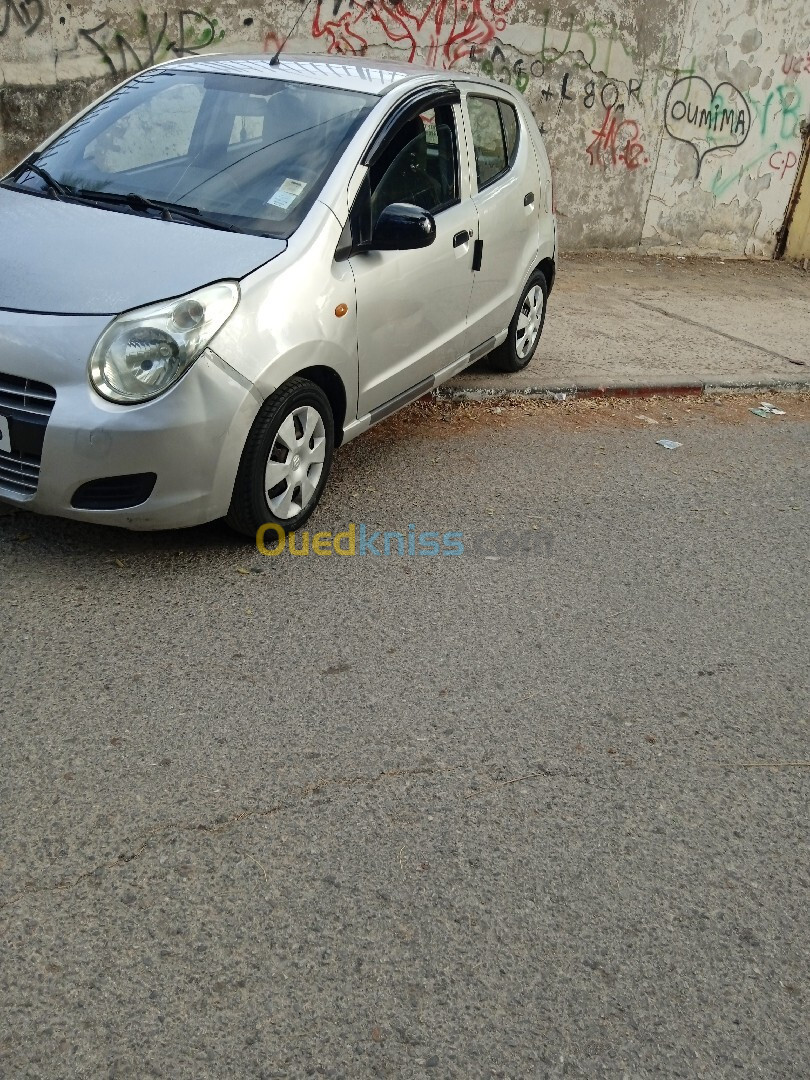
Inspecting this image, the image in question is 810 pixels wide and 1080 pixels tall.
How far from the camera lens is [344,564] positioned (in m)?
4.39

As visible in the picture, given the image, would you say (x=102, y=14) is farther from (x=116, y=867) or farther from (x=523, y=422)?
(x=116, y=867)

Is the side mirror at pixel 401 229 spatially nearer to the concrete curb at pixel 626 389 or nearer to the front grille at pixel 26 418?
the front grille at pixel 26 418

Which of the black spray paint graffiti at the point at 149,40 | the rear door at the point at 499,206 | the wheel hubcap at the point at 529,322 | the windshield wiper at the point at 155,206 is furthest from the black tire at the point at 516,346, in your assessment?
the black spray paint graffiti at the point at 149,40

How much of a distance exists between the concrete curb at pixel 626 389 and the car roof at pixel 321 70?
6.16 feet

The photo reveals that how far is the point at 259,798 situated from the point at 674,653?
5.76 ft

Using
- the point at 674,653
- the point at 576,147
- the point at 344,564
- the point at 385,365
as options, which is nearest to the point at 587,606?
the point at 674,653

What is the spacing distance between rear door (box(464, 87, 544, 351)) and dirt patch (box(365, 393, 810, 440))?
51 cm

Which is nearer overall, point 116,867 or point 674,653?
point 116,867

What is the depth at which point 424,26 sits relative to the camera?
31.7ft

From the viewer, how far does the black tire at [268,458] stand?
4.09m

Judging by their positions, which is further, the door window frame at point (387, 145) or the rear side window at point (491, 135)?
the rear side window at point (491, 135)

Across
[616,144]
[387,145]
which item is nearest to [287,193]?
[387,145]

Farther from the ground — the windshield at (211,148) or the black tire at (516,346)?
the windshield at (211,148)

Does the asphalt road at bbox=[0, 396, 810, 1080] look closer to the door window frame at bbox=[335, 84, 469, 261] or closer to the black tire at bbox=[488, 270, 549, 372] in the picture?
the door window frame at bbox=[335, 84, 469, 261]
